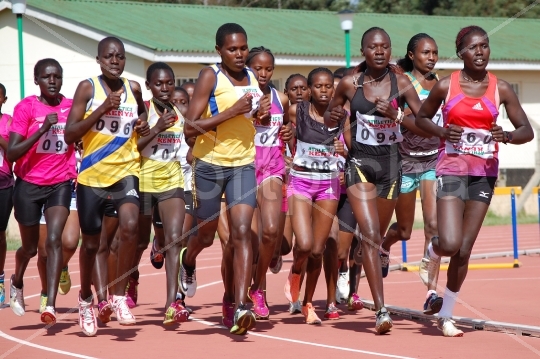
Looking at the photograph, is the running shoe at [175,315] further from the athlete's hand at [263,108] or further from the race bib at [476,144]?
the race bib at [476,144]

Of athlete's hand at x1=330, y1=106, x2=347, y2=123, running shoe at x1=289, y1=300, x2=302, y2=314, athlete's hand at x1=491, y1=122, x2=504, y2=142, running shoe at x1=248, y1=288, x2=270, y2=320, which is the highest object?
athlete's hand at x1=330, y1=106, x2=347, y2=123

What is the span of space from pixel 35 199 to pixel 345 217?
3.33 m

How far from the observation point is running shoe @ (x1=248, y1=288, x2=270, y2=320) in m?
10.2

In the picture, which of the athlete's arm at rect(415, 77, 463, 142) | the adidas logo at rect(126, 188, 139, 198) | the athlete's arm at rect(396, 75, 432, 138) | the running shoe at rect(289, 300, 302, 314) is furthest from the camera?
the running shoe at rect(289, 300, 302, 314)

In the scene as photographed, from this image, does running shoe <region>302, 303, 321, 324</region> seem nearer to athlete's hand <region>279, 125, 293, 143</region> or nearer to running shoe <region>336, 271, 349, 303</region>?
running shoe <region>336, 271, 349, 303</region>

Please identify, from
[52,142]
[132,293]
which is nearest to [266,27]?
[132,293]

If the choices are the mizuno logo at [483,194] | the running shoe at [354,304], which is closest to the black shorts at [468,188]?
the mizuno logo at [483,194]

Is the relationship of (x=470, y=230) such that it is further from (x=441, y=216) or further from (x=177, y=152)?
(x=177, y=152)

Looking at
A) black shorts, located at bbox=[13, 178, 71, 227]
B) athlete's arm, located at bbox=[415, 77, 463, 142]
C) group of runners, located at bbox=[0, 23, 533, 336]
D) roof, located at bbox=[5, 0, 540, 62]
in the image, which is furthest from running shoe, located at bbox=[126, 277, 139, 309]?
roof, located at bbox=[5, 0, 540, 62]

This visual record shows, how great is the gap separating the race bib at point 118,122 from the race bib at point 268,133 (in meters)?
1.47

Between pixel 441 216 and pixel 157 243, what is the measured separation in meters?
4.60

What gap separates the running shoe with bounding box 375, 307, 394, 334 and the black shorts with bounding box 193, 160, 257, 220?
1.49 metres

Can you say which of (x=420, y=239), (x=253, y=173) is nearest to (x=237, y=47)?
(x=253, y=173)

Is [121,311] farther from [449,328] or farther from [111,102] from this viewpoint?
[449,328]
